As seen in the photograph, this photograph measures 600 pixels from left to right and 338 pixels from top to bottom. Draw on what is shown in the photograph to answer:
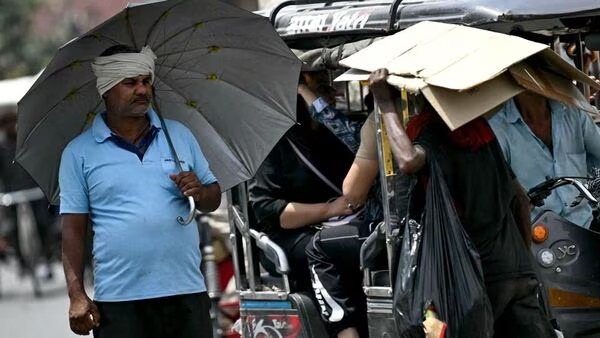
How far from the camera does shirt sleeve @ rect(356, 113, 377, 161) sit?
7.07 meters

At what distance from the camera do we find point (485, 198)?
632 cm

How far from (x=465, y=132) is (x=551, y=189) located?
26.4 inches

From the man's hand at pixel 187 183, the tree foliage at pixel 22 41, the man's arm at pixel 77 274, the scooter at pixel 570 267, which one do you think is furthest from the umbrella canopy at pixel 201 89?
the tree foliage at pixel 22 41

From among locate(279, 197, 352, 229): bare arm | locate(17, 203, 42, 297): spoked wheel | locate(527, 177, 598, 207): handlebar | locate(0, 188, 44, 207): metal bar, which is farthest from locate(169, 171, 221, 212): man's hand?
locate(0, 188, 44, 207): metal bar

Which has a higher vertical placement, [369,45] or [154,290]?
[369,45]

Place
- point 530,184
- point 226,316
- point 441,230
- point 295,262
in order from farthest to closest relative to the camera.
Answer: point 226,316
point 295,262
point 530,184
point 441,230

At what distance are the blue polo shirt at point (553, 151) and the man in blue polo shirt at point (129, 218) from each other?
1496 millimetres

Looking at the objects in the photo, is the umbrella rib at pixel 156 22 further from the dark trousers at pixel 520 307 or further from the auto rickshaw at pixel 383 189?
the dark trousers at pixel 520 307

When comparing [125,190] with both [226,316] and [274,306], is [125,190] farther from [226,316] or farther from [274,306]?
[226,316]

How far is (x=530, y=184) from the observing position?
7.21 m

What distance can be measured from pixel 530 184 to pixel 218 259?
4.30 metres

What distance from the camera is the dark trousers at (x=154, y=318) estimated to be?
20.9ft

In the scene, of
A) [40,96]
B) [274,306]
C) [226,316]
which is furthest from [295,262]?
[226,316]

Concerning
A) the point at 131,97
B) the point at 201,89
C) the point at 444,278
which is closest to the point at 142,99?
the point at 131,97
